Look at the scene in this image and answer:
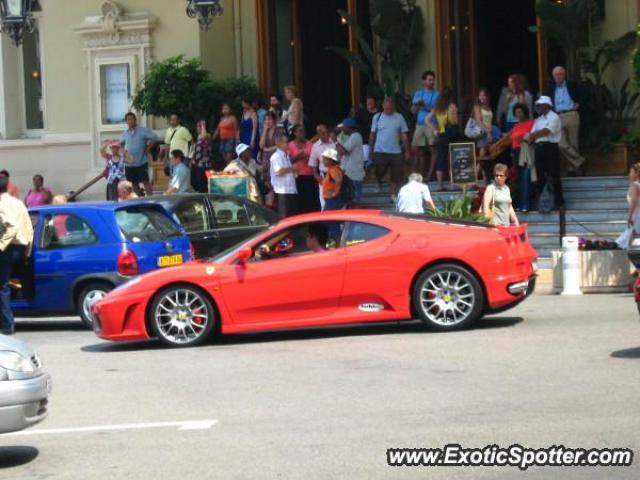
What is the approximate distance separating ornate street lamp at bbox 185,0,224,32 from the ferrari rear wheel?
1070cm

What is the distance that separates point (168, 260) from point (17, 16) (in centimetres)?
830

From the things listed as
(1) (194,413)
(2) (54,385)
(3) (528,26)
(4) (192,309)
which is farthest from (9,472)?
(3) (528,26)

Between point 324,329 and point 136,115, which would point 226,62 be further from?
point 324,329

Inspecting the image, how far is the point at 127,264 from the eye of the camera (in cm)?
1653

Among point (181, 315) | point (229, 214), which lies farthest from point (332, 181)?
point (181, 315)

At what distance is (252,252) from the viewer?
1462 cm

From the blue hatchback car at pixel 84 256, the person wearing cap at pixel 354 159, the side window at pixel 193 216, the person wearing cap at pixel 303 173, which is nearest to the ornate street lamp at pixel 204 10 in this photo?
the person wearing cap at pixel 303 173

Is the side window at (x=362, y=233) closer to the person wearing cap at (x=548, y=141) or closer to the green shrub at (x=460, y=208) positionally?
the green shrub at (x=460, y=208)

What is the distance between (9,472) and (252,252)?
610 cm

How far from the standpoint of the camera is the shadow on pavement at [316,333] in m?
14.9

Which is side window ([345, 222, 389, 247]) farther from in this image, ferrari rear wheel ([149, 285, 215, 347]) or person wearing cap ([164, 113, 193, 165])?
person wearing cap ([164, 113, 193, 165])

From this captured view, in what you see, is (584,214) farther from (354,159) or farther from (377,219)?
(377,219)

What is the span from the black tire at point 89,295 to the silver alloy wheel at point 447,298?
4261mm

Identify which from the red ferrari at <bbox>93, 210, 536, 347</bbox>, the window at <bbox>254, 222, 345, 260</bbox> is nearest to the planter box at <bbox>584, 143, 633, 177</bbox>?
the red ferrari at <bbox>93, 210, 536, 347</bbox>
